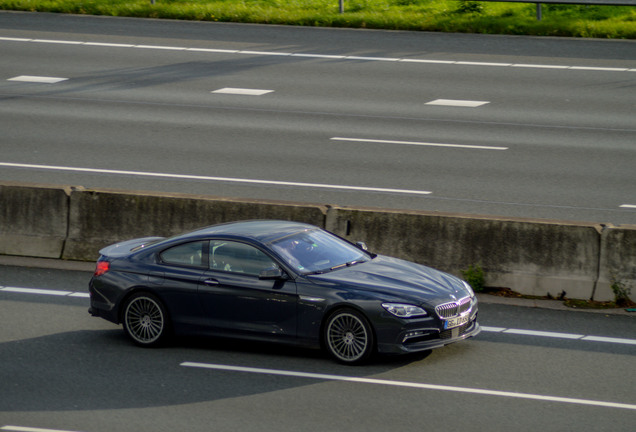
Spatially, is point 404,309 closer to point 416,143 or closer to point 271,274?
point 271,274

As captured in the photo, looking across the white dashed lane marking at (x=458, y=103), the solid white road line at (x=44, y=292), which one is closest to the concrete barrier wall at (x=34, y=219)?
the solid white road line at (x=44, y=292)

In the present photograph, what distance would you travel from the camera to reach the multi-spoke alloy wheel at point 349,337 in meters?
10.3

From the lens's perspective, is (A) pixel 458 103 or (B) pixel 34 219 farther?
(A) pixel 458 103

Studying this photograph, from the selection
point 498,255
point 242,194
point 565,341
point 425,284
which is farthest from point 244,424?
point 242,194

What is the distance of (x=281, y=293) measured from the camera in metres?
10.7

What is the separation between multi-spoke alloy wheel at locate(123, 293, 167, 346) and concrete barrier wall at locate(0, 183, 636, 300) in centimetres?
303

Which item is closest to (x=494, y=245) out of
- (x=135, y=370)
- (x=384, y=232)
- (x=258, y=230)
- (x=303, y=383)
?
(x=384, y=232)

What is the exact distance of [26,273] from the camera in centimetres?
1397

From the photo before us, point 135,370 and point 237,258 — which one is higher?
point 237,258

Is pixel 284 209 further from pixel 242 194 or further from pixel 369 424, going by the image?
pixel 369 424

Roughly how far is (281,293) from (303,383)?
1129 mm

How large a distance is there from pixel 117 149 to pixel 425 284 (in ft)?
32.9

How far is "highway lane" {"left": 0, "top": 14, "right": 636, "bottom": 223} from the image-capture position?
56.2 ft

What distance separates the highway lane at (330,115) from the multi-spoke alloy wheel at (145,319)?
215 inches
